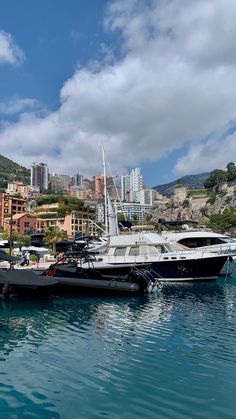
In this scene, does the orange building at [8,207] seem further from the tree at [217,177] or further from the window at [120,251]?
the tree at [217,177]

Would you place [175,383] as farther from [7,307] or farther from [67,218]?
[67,218]

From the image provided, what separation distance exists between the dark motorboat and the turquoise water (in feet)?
8.28

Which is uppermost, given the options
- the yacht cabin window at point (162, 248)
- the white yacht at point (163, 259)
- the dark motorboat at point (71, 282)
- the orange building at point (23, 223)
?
the orange building at point (23, 223)

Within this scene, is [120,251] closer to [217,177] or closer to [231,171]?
[231,171]

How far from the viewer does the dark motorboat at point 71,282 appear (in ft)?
69.4

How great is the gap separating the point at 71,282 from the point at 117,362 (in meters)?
12.8

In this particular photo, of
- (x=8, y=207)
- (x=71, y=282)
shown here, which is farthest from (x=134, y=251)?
(x=8, y=207)

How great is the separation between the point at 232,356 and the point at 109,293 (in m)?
12.6

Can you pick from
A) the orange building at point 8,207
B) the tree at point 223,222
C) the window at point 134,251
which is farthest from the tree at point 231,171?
the window at point 134,251

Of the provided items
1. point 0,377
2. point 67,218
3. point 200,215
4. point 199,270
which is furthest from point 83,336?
point 200,215

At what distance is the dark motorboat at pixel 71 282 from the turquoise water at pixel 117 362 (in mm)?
2522

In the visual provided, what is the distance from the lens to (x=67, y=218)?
121 metres

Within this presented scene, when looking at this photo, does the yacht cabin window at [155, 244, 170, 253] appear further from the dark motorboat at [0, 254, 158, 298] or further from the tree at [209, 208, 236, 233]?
the tree at [209, 208, 236, 233]

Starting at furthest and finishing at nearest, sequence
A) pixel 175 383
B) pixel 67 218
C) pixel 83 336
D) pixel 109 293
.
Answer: pixel 67 218 < pixel 109 293 < pixel 83 336 < pixel 175 383
